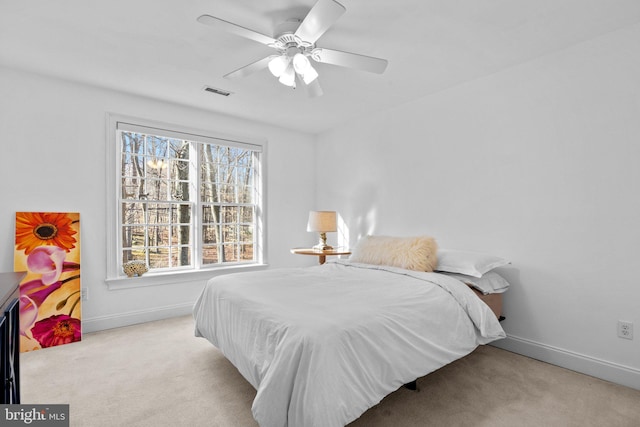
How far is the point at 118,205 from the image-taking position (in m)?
3.55

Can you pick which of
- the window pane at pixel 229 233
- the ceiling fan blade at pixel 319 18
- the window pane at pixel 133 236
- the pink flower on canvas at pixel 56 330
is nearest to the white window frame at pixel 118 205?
the window pane at pixel 133 236

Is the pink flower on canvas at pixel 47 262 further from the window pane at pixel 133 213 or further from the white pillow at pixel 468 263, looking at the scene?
the white pillow at pixel 468 263

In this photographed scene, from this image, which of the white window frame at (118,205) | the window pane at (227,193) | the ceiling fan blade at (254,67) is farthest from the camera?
the window pane at (227,193)

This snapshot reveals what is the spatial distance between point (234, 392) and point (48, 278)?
217 cm

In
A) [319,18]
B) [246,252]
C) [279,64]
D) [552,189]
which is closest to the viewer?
[319,18]

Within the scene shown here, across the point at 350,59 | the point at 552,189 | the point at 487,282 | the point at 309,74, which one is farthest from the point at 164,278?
the point at 552,189

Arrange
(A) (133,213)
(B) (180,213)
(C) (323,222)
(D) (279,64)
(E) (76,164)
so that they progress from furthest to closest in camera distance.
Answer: (C) (323,222)
(B) (180,213)
(A) (133,213)
(E) (76,164)
(D) (279,64)

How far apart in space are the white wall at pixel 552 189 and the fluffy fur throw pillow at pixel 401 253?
1.84 ft

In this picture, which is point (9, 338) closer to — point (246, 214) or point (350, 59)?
point (350, 59)

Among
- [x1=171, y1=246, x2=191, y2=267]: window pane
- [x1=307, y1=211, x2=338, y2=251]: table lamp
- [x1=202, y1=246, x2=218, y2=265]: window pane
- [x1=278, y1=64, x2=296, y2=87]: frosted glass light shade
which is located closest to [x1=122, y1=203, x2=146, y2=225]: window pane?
[x1=171, y1=246, x2=191, y2=267]: window pane

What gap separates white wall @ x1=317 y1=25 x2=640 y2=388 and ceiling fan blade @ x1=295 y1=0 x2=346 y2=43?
195 cm

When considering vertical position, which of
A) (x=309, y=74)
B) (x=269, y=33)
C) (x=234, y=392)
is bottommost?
(x=234, y=392)

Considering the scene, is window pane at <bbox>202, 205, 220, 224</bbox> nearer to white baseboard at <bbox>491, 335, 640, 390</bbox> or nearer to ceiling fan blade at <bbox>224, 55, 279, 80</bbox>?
ceiling fan blade at <bbox>224, 55, 279, 80</bbox>

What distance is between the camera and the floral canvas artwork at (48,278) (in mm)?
2912
